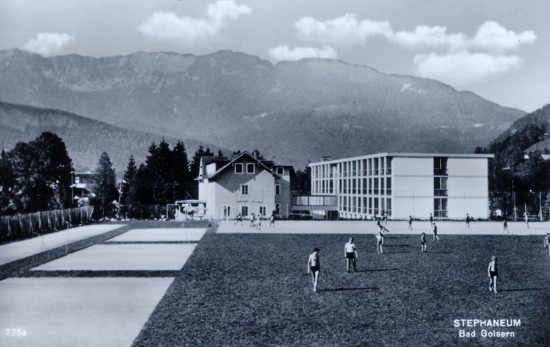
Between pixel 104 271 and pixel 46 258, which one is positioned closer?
pixel 104 271

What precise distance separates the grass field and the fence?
16768 millimetres

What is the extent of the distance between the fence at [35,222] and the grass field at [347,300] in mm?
16768

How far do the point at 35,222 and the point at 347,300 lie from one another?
34.3 meters

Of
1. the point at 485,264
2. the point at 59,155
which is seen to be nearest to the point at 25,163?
the point at 59,155

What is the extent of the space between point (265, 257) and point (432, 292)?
10977mm

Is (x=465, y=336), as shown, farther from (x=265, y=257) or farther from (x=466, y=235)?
(x=466, y=235)

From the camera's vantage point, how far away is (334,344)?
475 inches

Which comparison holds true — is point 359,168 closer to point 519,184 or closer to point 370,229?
point 519,184

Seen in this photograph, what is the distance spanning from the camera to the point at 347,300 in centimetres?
1678

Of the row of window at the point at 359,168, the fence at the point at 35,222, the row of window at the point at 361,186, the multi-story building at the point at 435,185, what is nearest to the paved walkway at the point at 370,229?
the multi-story building at the point at 435,185

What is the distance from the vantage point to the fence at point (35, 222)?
3731cm

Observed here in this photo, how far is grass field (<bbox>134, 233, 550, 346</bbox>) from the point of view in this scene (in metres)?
12.7

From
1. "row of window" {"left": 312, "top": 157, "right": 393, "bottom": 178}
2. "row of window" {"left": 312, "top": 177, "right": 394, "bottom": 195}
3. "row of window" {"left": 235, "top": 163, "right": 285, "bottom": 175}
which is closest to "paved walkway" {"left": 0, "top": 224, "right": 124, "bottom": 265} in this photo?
"row of window" {"left": 235, "top": 163, "right": 285, "bottom": 175}

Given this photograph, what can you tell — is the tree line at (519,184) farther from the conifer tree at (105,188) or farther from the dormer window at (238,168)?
the conifer tree at (105,188)
